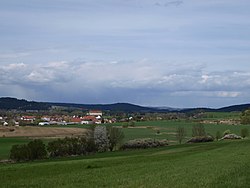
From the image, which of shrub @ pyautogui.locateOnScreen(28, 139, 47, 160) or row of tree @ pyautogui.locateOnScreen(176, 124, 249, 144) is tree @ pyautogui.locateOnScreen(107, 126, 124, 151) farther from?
shrub @ pyautogui.locateOnScreen(28, 139, 47, 160)

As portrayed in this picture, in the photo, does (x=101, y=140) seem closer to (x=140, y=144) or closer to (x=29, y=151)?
(x=140, y=144)

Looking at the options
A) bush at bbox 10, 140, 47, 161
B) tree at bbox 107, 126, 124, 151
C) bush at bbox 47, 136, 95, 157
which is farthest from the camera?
tree at bbox 107, 126, 124, 151

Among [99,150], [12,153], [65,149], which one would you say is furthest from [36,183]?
[99,150]

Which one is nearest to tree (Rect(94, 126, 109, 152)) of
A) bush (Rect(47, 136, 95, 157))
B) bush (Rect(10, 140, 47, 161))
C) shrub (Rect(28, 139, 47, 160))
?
bush (Rect(47, 136, 95, 157))

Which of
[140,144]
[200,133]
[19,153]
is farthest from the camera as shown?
[200,133]

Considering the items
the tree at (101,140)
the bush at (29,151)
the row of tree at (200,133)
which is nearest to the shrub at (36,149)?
the bush at (29,151)

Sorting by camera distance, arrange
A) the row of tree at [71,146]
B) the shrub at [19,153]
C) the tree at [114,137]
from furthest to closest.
Result: the tree at [114,137]
the row of tree at [71,146]
the shrub at [19,153]

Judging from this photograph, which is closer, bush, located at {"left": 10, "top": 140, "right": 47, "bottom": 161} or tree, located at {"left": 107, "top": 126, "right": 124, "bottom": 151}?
bush, located at {"left": 10, "top": 140, "right": 47, "bottom": 161}

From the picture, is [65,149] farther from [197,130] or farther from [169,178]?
[169,178]

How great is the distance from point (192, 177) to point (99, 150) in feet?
212

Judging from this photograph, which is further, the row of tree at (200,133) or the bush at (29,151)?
the row of tree at (200,133)

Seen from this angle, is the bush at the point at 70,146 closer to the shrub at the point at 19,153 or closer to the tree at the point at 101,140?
the tree at the point at 101,140

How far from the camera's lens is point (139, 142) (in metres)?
88.5

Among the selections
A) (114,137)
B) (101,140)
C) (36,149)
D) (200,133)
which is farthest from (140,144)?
(200,133)
